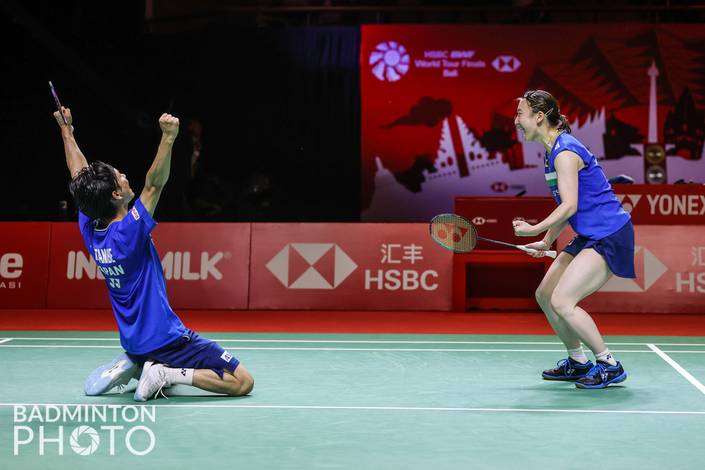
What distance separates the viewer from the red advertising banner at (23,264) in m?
9.47

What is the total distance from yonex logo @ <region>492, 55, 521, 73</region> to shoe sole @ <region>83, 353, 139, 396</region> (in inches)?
356

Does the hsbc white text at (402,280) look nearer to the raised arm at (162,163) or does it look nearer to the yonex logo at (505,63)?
the yonex logo at (505,63)

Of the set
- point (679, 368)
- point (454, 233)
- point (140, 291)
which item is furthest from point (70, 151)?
point (679, 368)

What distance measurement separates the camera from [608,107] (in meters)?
12.1

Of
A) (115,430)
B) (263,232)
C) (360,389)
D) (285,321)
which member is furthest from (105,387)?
(263,232)

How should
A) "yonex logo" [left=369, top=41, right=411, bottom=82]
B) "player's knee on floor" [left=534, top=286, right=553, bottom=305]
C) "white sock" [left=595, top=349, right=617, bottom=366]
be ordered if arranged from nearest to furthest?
"white sock" [left=595, top=349, right=617, bottom=366] → "player's knee on floor" [left=534, top=286, right=553, bottom=305] → "yonex logo" [left=369, top=41, right=411, bottom=82]

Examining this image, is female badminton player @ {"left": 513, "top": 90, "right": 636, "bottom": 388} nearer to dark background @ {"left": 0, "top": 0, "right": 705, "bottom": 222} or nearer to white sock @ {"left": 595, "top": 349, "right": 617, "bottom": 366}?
white sock @ {"left": 595, "top": 349, "right": 617, "bottom": 366}

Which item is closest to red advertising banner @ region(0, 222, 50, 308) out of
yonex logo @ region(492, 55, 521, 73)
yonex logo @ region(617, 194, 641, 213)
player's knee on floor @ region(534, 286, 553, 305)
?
player's knee on floor @ region(534, 286, 553, 305)

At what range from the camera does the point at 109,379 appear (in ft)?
14.2

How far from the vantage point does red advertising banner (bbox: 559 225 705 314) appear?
9.10 metres

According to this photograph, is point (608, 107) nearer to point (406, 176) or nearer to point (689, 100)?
point (689, 100)

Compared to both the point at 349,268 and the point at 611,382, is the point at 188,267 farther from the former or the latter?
the point at 611,382

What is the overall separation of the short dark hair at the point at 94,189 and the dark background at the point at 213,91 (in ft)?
25.8

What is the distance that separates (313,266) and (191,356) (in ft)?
16.8
